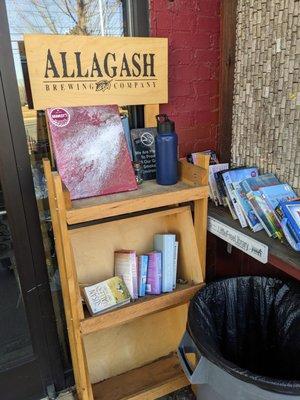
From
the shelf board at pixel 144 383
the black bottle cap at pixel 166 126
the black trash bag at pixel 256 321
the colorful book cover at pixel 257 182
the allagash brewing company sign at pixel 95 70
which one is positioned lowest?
the shelf board at pixel 144 383

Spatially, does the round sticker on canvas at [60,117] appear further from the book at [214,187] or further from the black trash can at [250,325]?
the black trash can at [250,325]

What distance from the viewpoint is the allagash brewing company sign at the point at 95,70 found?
45.5 inches

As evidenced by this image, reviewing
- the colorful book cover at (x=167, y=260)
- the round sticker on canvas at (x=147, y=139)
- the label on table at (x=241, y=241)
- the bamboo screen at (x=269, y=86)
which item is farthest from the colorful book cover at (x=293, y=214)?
the round sticker on canvas at (x=147, y=139)

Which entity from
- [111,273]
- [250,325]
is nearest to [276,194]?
[250,325]

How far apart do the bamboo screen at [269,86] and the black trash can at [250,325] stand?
449mm

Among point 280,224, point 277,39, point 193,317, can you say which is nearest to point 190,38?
point 277,39

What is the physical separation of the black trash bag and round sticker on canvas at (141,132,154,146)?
66cm

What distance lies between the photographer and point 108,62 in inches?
49.5

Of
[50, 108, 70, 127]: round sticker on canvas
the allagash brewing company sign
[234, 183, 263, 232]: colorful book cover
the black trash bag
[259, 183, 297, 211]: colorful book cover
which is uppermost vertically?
the allagash brewing company sign

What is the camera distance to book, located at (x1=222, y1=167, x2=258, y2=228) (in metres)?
1.30

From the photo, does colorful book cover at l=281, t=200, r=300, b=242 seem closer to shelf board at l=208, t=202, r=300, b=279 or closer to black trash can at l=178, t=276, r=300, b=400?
shelf board at l=208, t=202, r=300, b=279

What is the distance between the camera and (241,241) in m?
1.22

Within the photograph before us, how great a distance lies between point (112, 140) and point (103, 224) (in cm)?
36

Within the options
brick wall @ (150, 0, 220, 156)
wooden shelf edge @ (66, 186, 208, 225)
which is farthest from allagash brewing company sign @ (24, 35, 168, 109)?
wooden shelf edge @ (66, 186, 208, 225)
